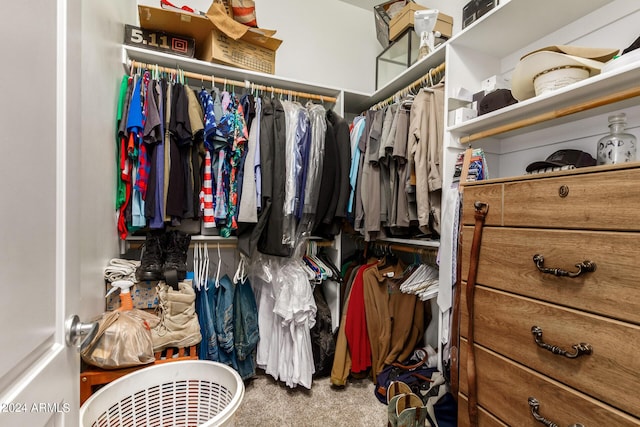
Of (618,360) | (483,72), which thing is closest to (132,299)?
(618,360)

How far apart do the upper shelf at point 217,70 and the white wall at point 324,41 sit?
1.34ft

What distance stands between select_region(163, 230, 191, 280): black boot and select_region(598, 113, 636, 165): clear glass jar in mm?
1802

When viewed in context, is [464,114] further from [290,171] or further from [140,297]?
[140,297]

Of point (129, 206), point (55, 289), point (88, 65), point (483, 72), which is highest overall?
point (483, 72)

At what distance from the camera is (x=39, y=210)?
1.62ft

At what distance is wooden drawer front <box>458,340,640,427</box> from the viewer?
2.26 ft

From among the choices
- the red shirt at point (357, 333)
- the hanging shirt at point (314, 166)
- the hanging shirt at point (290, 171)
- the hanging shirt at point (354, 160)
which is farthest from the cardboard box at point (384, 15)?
the red shirt at point (357, 333)

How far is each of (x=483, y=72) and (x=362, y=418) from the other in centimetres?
194

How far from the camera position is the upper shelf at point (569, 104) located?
93cm

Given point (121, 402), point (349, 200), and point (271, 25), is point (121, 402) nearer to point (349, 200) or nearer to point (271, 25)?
point (349, 200)

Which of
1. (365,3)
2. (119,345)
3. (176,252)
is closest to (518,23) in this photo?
(365,3)

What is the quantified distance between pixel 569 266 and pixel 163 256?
5.42ft

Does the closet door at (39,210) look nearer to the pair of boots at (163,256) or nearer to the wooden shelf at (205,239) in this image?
the pair of boots at (163,256)

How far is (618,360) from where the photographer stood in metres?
0.66
